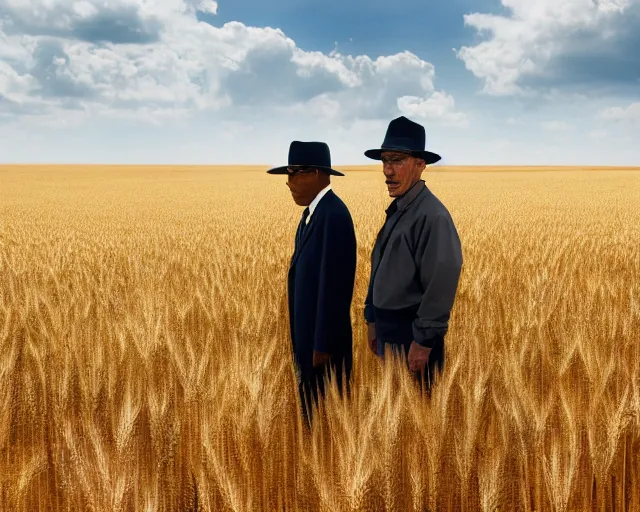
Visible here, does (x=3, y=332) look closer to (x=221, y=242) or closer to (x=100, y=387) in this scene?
(x=100, y=387)

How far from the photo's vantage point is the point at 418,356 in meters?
2.41

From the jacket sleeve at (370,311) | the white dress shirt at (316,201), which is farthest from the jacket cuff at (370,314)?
the white dress shirt at (316,201)

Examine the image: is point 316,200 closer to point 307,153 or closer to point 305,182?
point 305,182

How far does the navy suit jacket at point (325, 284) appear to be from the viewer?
2420mm

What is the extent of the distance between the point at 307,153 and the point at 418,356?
3.12ft

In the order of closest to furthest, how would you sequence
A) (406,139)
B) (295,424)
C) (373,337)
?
(295,424) → (406,139) → (373,337)

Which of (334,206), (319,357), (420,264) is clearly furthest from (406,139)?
(319,357)

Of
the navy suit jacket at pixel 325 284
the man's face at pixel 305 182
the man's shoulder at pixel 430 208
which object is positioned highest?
the man's face at pixel 305 182

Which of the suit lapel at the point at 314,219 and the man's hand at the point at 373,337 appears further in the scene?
the man's hand at the point at 373,337

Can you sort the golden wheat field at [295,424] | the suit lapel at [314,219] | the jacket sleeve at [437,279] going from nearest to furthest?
the golden wheat field at [295,424], the jacket sleeve at [437,279], the suit lapel at [314,219]

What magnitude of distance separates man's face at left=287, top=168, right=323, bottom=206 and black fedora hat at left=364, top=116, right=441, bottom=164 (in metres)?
0.28

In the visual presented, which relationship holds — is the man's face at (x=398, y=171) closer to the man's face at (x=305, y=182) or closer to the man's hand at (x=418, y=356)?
the man's face at (x=305, y=182)

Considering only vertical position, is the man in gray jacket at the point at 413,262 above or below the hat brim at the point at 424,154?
below

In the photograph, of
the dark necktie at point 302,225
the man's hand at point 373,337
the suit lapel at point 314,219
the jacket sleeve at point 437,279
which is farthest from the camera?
the man's hand at point 373,337
